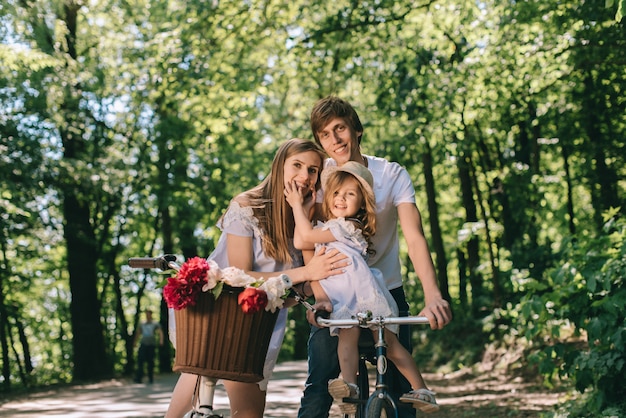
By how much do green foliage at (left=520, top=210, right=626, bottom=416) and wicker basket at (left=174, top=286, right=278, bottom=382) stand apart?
4.59 metres

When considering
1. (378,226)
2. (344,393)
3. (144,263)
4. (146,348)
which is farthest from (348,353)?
(146,348)

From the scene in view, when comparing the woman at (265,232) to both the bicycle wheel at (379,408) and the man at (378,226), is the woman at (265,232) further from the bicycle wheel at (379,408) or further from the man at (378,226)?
the bicycle wheel at (379,408)

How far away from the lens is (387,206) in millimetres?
4547

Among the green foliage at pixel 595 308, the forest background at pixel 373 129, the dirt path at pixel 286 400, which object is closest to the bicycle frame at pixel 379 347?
the forest background at pixel 373 129

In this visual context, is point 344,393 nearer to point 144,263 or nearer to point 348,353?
point 348,353

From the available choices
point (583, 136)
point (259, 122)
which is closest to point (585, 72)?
point (583, 136)

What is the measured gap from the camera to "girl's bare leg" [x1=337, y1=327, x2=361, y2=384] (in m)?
4.25

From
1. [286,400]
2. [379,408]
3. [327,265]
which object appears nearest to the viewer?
[379,408]

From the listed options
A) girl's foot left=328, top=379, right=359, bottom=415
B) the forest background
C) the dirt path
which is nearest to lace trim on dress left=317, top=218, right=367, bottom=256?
girl's foot left=328, top=379, right=359, bottom=415

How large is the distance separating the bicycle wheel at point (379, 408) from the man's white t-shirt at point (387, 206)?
82cm

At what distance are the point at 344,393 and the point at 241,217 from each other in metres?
0.97

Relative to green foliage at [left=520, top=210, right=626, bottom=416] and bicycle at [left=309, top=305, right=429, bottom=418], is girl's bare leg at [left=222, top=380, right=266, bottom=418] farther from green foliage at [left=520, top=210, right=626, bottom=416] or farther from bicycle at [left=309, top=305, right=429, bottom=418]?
green foliage at [left=520, top=210, right=626, bottom=416]

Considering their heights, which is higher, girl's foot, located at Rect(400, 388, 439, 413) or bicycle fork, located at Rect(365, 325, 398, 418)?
bicycle fork, located at Rect(365, 325, 398, 418)

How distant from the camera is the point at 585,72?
539 inches
